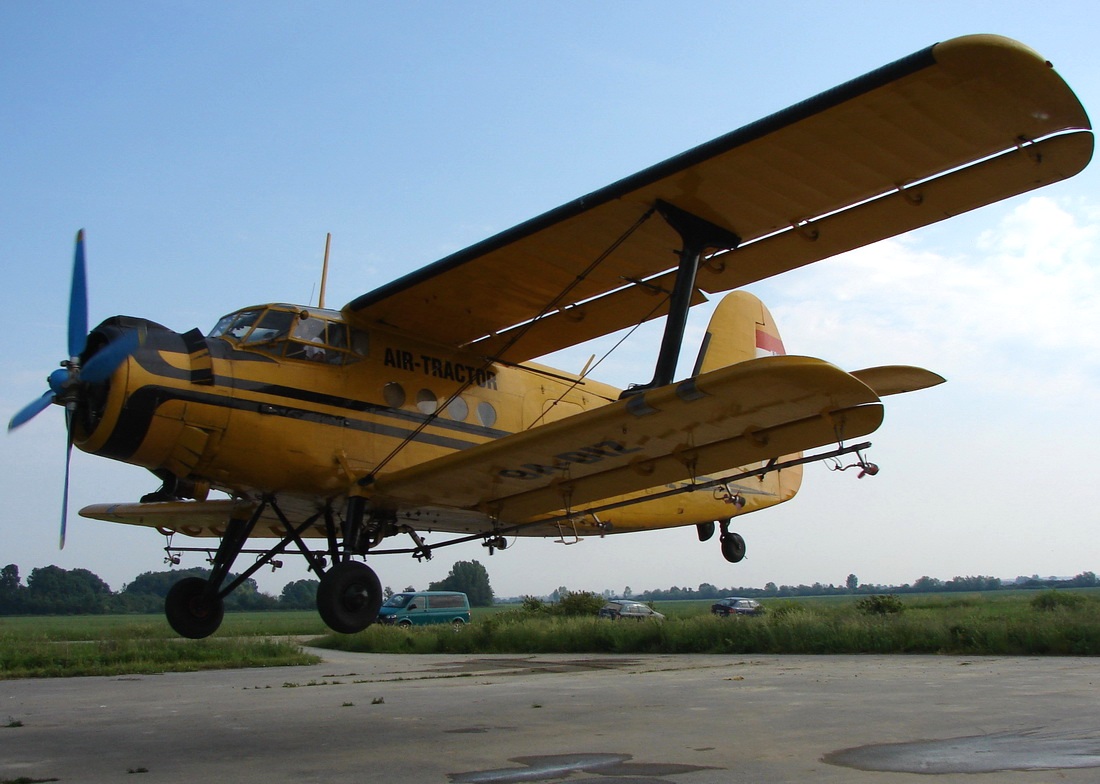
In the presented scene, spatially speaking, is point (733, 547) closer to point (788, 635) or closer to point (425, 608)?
point (788, 635)

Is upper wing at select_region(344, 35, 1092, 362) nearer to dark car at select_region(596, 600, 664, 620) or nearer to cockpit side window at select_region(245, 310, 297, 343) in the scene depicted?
cockpit side window at select_region(245, 310, 297, 343)

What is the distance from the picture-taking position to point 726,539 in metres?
14.7

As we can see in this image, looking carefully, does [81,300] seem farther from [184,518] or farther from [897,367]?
[897,367]

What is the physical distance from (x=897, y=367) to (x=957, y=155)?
2049 mm

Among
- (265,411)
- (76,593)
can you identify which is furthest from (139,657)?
(76,593)

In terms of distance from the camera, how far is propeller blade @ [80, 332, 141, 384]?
8.53 m

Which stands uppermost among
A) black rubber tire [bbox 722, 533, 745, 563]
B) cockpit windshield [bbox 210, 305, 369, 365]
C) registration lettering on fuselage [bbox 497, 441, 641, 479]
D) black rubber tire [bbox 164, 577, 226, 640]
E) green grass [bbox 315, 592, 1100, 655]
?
cockpit windshield [bbox 210, 305, 369, 365]

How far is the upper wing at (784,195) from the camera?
729cm

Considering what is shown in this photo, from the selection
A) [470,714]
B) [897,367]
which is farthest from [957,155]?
[470,714]

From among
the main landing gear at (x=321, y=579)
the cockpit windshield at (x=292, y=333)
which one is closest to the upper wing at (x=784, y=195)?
the cockpit windshield at (x=292, y=333)

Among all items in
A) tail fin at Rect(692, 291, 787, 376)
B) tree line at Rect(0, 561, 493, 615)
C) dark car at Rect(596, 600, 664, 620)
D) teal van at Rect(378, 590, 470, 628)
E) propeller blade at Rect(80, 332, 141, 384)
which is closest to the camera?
propeller blade at Rect(80, 332, 141, 384)

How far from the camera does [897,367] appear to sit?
808 centimetres

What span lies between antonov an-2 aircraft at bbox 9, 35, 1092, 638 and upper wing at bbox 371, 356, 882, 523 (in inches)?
1.1

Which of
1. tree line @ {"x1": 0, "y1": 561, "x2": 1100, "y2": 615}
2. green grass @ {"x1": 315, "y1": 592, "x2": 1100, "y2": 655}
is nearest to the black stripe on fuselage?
green grass @ {"x1": 315, "y1": 592, "x2": 1100, "y2": 655}
